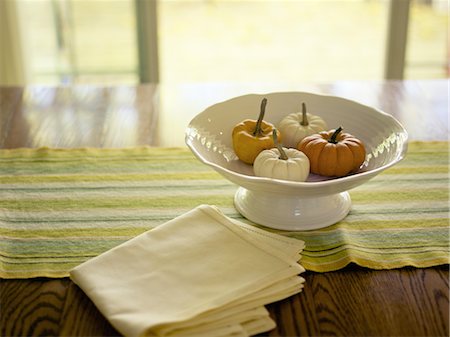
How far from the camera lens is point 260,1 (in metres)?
3.49

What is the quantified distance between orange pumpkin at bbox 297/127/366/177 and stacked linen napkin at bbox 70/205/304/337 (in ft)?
0.47

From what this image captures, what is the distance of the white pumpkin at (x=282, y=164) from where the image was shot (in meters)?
1.03

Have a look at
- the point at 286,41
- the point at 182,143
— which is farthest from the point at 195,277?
the point at 286,41

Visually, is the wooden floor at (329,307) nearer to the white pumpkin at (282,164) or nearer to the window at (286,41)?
the white pumpkin at (282,164)

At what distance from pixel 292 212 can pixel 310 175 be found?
0.24 ft

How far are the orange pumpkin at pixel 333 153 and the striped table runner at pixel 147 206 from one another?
0.29 ft

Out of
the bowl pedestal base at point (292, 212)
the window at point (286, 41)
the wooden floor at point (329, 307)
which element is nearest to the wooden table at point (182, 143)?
the wooden floor at point (329, 307)

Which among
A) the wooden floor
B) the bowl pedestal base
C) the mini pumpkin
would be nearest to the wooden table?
the wooden floor

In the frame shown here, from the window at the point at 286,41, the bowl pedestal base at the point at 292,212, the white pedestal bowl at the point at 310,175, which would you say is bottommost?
the window at the point at 286,41

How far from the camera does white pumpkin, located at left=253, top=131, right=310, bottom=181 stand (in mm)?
1031

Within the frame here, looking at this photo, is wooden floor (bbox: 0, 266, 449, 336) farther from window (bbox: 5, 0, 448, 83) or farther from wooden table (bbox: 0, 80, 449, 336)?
window (bbox: 5, 0, 448, 83)

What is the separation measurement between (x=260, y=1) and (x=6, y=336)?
2890 millimetres

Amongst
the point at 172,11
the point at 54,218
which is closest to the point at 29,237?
the point at 54,218

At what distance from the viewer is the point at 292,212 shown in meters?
1.09
